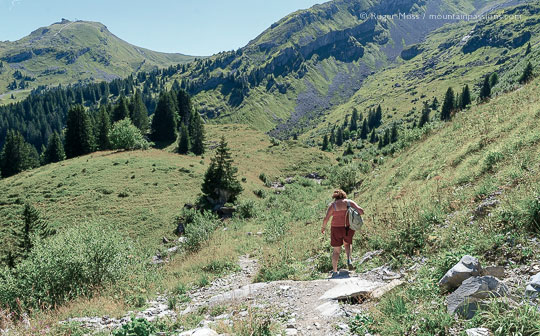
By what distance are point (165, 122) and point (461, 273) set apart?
92.9 m

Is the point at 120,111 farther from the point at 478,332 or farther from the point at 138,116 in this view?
the point at 478,332

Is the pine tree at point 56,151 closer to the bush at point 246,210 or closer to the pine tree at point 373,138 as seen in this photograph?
the bush at point 246,210

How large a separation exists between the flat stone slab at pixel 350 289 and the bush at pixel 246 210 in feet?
80.9

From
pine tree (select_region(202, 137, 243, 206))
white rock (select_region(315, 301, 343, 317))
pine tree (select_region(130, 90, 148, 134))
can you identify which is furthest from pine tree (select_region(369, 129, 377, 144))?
white rock (select_region(315, 301, 343, 317))

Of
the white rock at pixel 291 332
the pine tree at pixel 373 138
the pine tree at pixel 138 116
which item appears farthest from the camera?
the pine tree at pixel 373 138

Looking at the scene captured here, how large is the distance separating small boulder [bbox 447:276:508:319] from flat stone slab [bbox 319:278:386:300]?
2.32 m

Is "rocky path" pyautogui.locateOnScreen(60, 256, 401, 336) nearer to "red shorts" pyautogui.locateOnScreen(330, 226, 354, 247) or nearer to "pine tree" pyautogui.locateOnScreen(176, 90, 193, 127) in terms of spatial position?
"red shorts" pyautogui.locateOnScreen(330, 226, 354, 247)

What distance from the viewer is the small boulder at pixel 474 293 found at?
16.6ft

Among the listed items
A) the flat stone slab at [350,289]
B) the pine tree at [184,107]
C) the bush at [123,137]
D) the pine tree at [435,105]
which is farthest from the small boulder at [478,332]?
the pine tree at [435,105]

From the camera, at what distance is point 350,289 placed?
764 centimetres

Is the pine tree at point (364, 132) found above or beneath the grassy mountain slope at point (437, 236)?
beneath

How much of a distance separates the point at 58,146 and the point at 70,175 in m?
39.3

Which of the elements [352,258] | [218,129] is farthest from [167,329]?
[218,129]

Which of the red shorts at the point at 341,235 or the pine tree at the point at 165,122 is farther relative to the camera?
the pine tree at the point at 165,122
